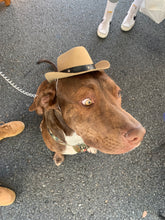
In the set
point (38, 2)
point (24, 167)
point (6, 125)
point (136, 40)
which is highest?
point (38, 2)

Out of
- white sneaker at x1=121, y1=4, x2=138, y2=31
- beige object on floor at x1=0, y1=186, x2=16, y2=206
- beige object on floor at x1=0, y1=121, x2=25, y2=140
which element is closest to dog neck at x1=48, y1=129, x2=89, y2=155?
beige object on floor at x1=0, y1=121, x2=25, y2=140

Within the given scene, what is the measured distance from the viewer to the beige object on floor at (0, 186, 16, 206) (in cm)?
206

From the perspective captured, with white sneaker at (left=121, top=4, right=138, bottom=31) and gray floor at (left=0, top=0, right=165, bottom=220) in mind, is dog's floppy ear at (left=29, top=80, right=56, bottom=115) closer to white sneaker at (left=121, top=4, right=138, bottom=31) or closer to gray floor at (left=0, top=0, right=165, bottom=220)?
gray floor at (left=0, top=0, right=165, bottom=220)

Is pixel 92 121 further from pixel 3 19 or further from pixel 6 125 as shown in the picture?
pixel 3 19

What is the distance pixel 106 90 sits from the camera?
132 cm

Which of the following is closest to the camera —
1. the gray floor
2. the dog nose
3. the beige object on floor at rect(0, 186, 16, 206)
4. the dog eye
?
the dog nose

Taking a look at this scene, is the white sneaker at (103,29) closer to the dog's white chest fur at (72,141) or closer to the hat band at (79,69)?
the hat band at (79,69)

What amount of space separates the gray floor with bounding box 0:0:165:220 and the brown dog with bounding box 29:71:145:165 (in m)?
1.21

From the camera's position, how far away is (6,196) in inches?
82.4

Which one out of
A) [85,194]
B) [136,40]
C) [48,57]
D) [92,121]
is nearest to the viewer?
[92,121]

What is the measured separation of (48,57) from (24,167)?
5.75 ft

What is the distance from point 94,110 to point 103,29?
229cm

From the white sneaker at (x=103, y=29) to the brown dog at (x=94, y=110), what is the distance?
1.97 m

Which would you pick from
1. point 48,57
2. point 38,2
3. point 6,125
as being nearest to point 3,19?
point 38,2
